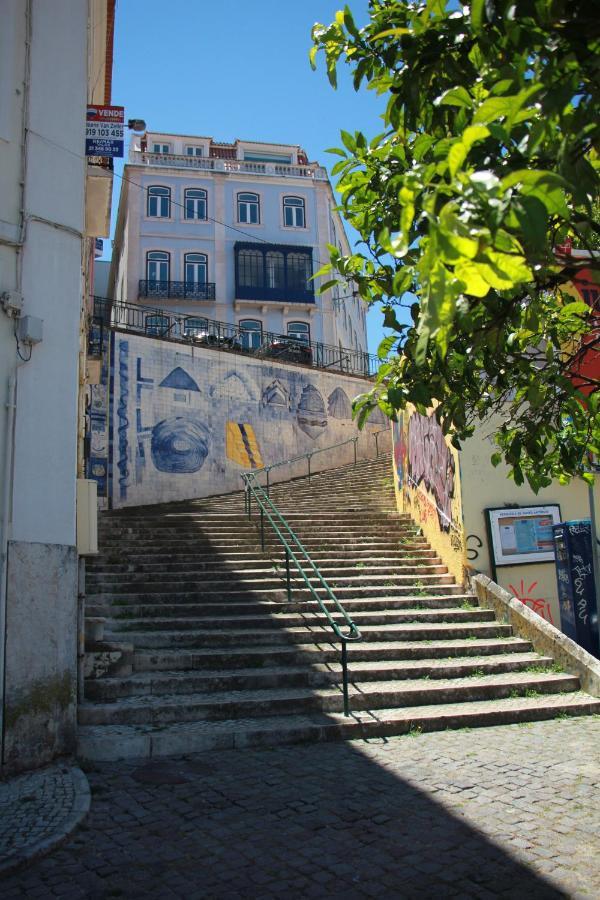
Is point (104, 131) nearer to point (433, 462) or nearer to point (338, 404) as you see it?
point (433, 462)

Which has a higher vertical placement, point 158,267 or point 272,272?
point 158,267

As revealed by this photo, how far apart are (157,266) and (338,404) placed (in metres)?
11.9

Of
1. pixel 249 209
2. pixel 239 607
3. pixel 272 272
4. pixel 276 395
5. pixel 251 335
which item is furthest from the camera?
pixel 249 209

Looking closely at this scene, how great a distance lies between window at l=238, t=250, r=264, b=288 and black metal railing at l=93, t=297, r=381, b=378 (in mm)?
2931

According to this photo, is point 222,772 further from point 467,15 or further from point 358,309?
point 358,309

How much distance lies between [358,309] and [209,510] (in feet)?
97.5

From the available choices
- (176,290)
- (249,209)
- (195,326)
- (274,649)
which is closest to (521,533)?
(274,649)

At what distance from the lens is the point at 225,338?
23.6 meters

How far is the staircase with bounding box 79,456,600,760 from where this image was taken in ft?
23.7

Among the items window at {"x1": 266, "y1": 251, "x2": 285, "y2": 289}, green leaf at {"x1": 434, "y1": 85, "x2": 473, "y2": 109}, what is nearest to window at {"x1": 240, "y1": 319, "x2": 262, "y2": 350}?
window at {"x1": 266, "y1": 251, "x2": 285, "y2": 289}

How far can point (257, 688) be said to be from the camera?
26.5ft

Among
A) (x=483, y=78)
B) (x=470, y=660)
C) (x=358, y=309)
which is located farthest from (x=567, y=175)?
(x=358, y=309)

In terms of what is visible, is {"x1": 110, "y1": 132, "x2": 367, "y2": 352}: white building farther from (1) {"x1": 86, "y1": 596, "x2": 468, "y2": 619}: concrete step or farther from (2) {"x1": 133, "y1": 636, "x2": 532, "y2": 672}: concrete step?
(2) {"x1": 133, "y1": 636, "x2": 532, "y2": 672}: concrete step

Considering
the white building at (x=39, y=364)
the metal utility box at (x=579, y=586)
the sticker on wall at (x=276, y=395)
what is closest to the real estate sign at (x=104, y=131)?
the white building at (x=39, y=364)
